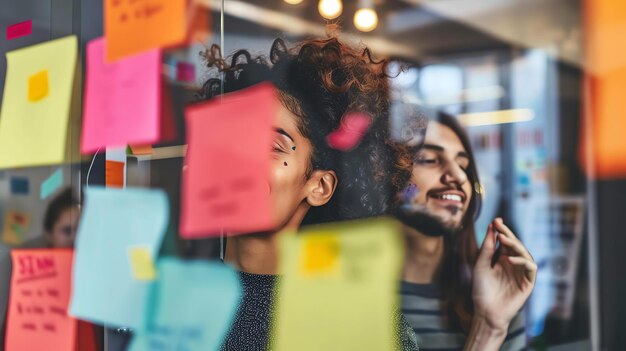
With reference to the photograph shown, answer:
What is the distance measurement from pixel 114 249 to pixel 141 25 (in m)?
0.29

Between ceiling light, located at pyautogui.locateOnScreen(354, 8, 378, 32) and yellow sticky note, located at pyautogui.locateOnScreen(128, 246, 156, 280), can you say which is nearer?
yellow sticky note, located at pyautogui.locateOnScreen(128, 246, 156, 280)

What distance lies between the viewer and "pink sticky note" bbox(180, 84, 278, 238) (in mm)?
617

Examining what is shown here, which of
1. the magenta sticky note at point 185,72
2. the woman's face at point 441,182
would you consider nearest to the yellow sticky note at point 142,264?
the magenta sticky note at point 185,72

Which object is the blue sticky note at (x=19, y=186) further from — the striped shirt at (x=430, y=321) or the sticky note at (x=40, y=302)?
the striped shirt at (x=430, y=321)

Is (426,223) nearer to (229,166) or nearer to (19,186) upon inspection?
(229,166)

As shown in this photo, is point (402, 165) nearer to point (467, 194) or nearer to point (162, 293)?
point (467, 194)

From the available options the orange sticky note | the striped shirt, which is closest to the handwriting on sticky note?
the orange sticky note

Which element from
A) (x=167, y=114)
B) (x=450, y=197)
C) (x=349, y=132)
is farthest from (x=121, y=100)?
(x=450, y=197)

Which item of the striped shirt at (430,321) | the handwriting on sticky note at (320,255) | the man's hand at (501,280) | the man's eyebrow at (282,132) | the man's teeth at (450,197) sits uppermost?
the man's eyebrow at (282,132)

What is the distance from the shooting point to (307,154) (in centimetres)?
81

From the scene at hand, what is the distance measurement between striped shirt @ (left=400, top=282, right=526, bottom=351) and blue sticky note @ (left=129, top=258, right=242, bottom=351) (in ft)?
1.33

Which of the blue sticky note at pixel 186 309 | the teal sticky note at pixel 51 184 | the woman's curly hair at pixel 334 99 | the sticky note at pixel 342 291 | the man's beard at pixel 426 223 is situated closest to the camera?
the sticky note at pixel 342 291

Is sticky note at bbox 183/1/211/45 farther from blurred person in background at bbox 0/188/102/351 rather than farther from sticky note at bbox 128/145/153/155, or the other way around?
blurred person in background at bbox 0/188/102/351

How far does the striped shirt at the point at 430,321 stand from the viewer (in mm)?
1076
